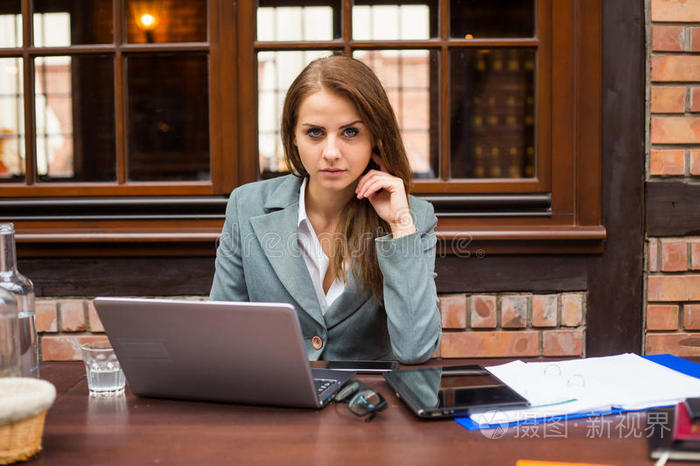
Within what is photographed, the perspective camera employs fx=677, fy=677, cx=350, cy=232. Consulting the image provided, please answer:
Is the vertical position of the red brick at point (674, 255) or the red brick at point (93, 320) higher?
the red brick at point (674, 255)

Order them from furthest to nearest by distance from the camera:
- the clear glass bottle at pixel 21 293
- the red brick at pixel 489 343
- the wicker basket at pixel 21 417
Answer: the red brick at pixel 489 343 < the clear glass bottle at pixel 21 293 < the wicker basket at pixel 21 417

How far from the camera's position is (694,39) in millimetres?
2086

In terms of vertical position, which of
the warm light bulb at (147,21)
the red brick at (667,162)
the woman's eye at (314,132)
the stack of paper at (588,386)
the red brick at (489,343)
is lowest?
the red brick at (489,343)

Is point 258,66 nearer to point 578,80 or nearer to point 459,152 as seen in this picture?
point 459,152

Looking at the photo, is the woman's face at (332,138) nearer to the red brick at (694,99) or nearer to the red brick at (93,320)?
the red brick at (93,320)

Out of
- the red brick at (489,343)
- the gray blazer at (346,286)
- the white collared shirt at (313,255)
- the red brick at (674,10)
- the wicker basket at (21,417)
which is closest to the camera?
the wicker basket at (21,417)

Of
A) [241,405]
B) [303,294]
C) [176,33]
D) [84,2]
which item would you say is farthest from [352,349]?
[84,2]

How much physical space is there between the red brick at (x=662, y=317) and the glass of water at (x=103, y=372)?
1.69 m

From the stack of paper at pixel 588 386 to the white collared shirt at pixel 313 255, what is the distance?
0.53m

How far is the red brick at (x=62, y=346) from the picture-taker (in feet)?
7.18

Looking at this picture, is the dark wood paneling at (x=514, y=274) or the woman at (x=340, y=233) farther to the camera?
the dark wood paneling at (x=514, y=274)

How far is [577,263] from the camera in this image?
7.11ft

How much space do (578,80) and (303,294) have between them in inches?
46.4

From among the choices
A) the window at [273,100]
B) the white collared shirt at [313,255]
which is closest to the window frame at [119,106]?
the window at [273,100]
